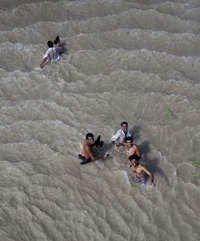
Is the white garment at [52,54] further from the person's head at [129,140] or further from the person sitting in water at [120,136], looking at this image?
the person's head at [129,140]

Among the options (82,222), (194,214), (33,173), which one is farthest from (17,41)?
(194,214)

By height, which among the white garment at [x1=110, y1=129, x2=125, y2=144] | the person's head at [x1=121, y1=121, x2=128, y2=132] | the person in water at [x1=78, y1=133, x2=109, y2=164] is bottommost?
the person in water at [x1=78, y1=133, x2=109, y2=164]

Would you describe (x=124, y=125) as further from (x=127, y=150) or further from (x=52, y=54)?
(x=52, y=54)

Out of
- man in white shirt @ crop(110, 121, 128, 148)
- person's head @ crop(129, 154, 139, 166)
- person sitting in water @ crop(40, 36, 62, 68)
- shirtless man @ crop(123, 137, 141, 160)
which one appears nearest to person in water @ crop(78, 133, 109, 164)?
man in white shirt @ crop(110, 121, 128, 148)

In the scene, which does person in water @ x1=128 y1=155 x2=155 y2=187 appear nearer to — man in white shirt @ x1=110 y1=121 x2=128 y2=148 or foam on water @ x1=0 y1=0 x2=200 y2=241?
foam on water @ x1=0 y1=0 x2=200 y2=241

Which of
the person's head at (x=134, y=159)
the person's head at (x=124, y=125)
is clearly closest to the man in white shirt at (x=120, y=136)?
the person's head at (x=124, y=125)

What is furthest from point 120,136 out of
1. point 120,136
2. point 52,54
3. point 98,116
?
point 52,54
